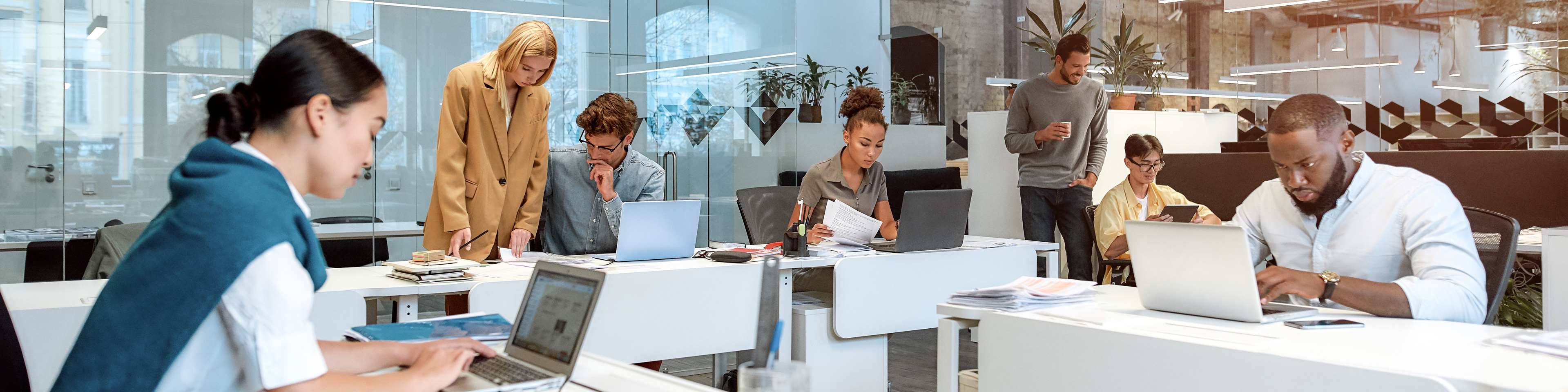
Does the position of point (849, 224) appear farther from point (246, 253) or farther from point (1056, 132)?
point (246, 253)

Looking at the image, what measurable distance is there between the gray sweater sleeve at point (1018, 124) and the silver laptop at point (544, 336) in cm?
384

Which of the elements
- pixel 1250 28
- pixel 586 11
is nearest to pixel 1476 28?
pixel 1250 28

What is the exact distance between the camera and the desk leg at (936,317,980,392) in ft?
7.41

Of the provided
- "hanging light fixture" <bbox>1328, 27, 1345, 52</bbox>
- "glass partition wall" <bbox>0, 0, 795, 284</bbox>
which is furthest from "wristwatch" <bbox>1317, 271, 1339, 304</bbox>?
"hanging light fixture" <bbox>1328, 27, 1345, 52</bbox>

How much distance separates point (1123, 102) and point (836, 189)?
2.68 m

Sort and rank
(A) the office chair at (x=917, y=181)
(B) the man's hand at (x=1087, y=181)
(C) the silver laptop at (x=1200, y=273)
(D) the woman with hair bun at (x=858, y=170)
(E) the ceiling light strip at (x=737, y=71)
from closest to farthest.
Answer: (C) the silver laptop at (x=1200, y=273) → (D) the woman with hair bun at (x=858, y=170) → (B) the man's hand at (x=1087, y=181) → (E) the ceiling light strip at (x=737, y=71) → (A) the office chair at (x=917, y=181)

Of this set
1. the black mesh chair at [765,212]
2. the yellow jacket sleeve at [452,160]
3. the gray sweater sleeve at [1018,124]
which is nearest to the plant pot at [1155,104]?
the gray sweater sleeve at [1018,124]

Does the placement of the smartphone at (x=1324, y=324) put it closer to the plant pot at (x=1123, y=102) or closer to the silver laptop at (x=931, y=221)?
the silver laptop at (x=931, y=221)

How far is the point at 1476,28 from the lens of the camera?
7477mm

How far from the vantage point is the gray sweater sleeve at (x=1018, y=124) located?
502cm

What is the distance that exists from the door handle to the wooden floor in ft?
8.63

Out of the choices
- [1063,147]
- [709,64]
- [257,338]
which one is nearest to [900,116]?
[709,64]

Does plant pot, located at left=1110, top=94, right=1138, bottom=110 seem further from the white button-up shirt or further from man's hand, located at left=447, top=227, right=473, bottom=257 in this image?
man's hand, located at left=447, top=227, right=473, bottom=257

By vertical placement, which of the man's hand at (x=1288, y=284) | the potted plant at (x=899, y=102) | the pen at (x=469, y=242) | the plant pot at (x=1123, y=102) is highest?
the potted plant at (x=899, y=102)
